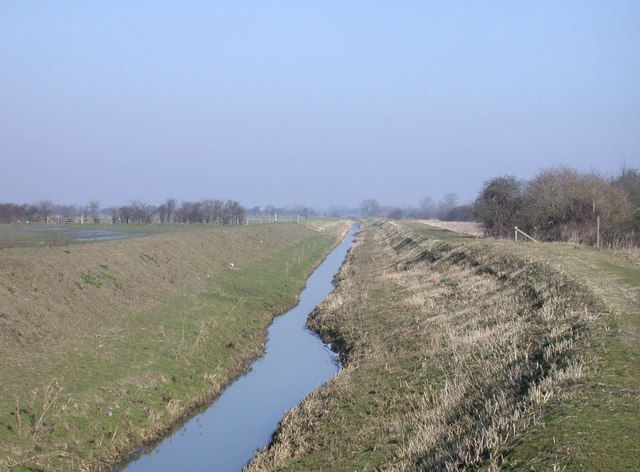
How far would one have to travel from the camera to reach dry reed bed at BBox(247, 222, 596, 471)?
951cm

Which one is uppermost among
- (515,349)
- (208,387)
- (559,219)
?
(559,219)

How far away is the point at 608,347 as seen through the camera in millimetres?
11992

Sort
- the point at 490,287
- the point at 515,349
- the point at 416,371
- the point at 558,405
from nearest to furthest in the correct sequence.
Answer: the point at 558,405, the point at 515,349, the point at 416,371, the point at 490,287

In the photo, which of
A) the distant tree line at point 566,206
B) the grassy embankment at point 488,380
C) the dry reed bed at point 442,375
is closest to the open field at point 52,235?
the dry reed bed at point 442,375

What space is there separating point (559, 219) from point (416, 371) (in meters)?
28.6

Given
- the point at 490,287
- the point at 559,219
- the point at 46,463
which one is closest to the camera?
the point at 46,463

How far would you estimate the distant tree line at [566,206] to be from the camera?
121 feet

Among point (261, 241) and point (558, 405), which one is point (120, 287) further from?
point (261, 241)

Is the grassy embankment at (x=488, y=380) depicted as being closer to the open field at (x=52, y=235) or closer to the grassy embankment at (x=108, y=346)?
the grassy embankment at (x=108, y=346)

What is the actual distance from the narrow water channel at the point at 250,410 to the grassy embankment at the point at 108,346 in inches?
17.2

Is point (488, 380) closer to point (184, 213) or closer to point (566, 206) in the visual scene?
point (566, 206)

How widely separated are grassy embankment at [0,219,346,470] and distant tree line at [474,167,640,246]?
1878 centimetres

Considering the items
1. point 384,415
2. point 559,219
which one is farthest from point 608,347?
point 559,219

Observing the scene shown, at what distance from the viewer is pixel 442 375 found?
13.4 meters
